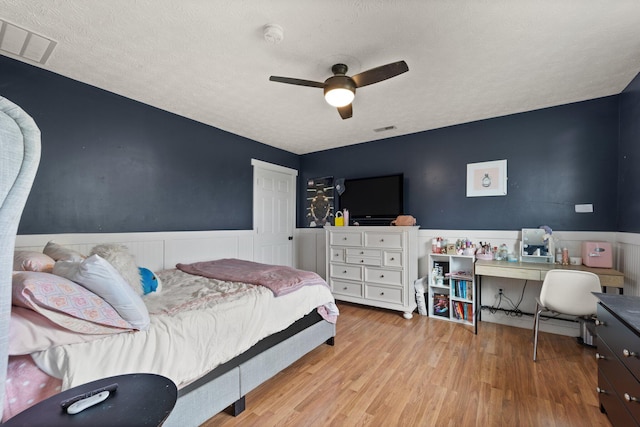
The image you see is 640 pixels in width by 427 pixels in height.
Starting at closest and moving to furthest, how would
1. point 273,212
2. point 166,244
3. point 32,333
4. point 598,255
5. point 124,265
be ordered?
point 32,333
point 124,265
point 598,255
point 166,244
point 273,212

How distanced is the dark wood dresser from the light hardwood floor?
1.02 feet

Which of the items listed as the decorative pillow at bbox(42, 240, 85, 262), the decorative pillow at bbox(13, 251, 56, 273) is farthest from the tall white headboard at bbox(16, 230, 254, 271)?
the decorative pillow at bbox(13, 251, 56, 273)

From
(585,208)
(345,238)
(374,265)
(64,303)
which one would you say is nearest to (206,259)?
(345,238)

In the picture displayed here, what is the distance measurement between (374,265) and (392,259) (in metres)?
0.27

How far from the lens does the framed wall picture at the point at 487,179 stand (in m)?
3.34

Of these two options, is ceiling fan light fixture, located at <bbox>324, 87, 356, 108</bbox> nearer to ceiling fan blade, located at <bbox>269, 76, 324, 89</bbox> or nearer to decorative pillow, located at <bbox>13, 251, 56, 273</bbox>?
ceiling fan blade, located at <bbox>269, 76, 324, 89</bbox>

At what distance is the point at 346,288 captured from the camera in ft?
12.9

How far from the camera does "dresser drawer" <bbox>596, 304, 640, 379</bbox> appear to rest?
1.24 meters

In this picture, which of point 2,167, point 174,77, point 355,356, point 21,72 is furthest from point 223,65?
point 355,356

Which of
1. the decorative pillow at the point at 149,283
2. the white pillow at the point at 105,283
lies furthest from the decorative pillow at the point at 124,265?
the white pillow at the point at 105,283

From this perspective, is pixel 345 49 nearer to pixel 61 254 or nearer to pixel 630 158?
pixel 61 254

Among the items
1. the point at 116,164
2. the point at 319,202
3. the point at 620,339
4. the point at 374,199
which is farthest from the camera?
the point at 319,202

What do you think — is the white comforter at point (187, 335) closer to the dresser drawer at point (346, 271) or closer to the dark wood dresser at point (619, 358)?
the dresser drawer at point (346, 271)

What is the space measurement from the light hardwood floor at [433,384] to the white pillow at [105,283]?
0.92m
